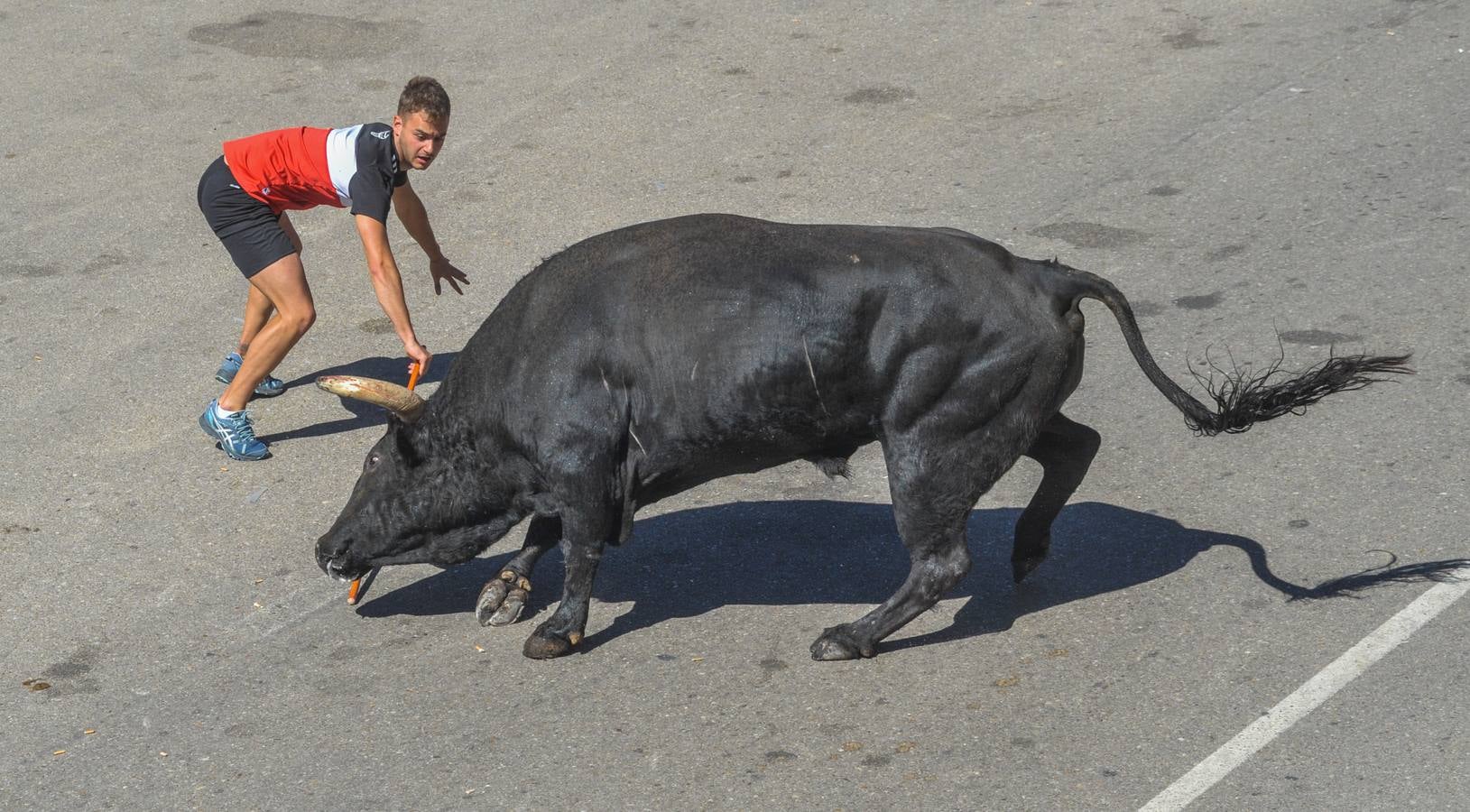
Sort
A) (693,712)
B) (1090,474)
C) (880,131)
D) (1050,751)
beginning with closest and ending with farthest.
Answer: (1050,751)
(693,712)
(1090,474)
(880,131)

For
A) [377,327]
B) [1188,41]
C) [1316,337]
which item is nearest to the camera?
[1316,337]

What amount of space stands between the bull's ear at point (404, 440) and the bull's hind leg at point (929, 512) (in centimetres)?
159

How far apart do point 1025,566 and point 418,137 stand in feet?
9.92

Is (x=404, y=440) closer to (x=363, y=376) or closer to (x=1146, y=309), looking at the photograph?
(x=363, y=376)

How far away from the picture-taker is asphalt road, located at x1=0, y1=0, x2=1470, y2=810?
505 centimetres

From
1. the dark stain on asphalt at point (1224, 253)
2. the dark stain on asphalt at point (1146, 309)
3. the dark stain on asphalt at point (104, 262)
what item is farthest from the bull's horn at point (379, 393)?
the dark stain on asphalt at point (1224, 253)

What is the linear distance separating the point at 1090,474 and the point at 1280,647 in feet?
4.67

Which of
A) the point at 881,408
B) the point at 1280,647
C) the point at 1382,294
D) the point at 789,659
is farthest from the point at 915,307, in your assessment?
the point at 1382,294

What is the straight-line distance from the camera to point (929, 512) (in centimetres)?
539

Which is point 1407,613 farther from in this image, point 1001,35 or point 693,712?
point 1001,35

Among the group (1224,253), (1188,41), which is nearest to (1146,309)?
(1224,253)

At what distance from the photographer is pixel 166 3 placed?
509 inches

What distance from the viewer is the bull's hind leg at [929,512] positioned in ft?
17.5

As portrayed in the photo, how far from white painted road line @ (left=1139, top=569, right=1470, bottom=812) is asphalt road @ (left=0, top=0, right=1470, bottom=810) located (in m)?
0.05
